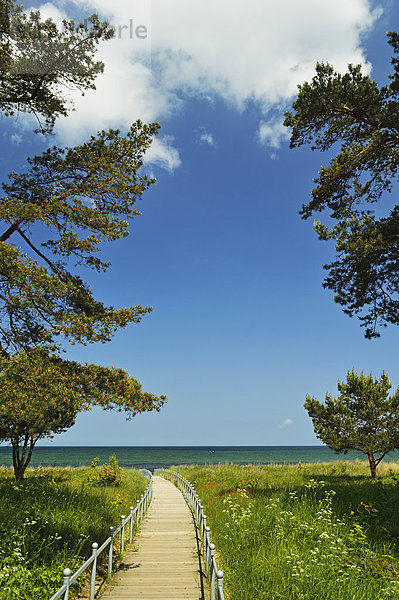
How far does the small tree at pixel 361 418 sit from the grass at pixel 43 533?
16.2 metres

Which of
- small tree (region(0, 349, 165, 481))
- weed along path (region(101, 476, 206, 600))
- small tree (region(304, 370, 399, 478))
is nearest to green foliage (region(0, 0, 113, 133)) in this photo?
small tree (region(0, 349, 165, 481))

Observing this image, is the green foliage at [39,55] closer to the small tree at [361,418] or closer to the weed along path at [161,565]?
the weed along path at [161,565]

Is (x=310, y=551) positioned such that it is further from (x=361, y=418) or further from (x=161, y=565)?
(x=361, y=418)

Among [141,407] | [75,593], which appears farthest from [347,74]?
[75,593]

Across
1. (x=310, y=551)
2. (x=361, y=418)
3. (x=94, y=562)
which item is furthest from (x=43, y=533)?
(x=361, y=418)

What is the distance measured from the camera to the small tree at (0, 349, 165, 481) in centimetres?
858

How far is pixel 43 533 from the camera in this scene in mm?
8336

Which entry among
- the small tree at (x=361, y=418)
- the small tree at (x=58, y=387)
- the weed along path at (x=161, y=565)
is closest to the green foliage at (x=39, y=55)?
the small tree at (x=58, y=387)

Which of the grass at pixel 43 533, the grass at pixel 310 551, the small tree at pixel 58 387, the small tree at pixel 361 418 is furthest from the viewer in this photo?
the small tree at pixel 361 418

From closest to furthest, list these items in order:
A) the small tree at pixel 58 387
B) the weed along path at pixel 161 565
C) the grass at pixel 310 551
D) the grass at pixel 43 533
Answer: the grass at pixel 43 533 < the grass at pixel 310 551 < the weed along path at pixel 161 565 < the small tree at pixel 58 387

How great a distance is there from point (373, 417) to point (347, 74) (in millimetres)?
20582

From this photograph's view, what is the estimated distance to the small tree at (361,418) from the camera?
2353cm

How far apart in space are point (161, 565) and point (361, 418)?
→ 63.1ft

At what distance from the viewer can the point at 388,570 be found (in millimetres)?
7113
